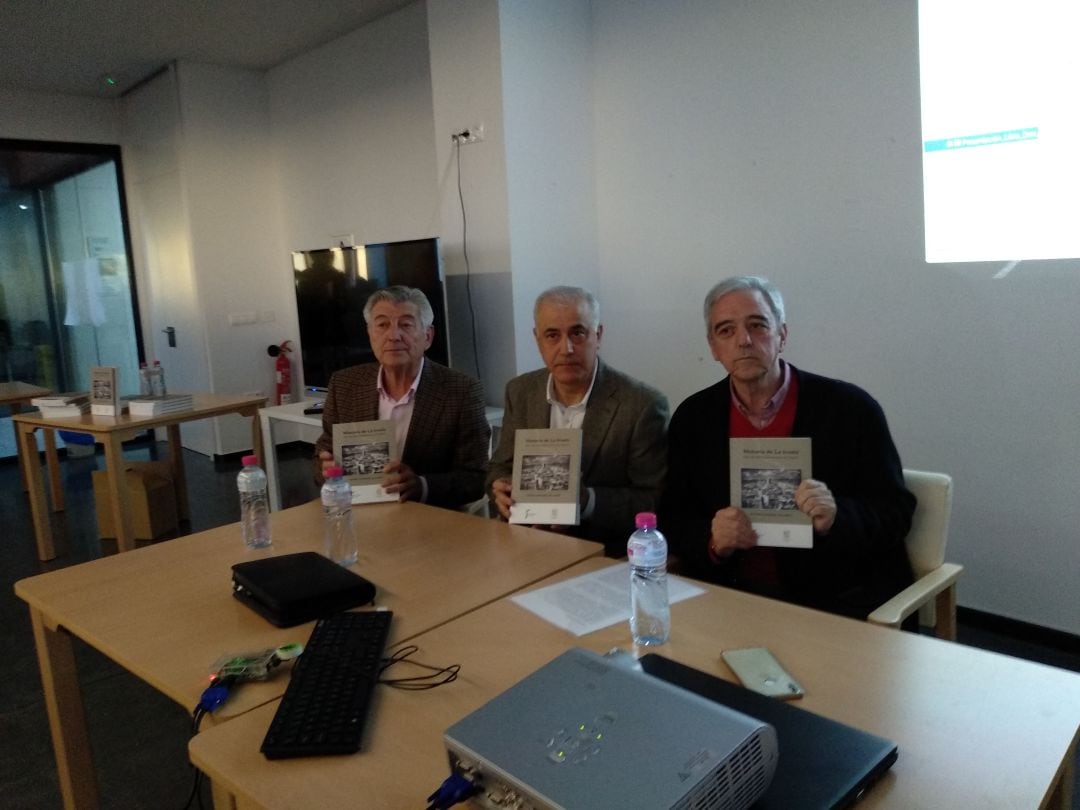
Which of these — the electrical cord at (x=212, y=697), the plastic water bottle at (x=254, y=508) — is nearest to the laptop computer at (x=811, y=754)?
the electrical cord at (x=212, y=697)

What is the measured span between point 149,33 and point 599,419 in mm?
4651

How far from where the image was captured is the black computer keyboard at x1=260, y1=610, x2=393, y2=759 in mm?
1039

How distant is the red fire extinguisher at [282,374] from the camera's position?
623 cm

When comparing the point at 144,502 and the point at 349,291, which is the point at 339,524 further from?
the point at 349,291

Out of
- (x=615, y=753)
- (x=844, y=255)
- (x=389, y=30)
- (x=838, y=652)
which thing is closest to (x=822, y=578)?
(x=838, y=652)

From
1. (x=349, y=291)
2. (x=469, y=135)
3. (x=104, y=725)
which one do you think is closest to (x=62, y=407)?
(x=349, y=291)

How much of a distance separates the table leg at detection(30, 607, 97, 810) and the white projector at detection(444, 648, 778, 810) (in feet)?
4.18

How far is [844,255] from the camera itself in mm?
3068

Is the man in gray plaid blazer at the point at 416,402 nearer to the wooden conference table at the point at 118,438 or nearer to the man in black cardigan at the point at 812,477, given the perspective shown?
the man in black cardigan at the point at 812,477

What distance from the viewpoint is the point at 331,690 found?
3.77ft

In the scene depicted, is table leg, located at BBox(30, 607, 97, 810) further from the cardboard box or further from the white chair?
the cardboard box

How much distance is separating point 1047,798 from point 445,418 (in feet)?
6.30

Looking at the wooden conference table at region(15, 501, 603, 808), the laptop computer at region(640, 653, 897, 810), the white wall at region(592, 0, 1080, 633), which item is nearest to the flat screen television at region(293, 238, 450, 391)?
the white wall at region(592, 0, 1080, 633)

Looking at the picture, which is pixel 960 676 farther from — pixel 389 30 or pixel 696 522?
pixel 389 30
